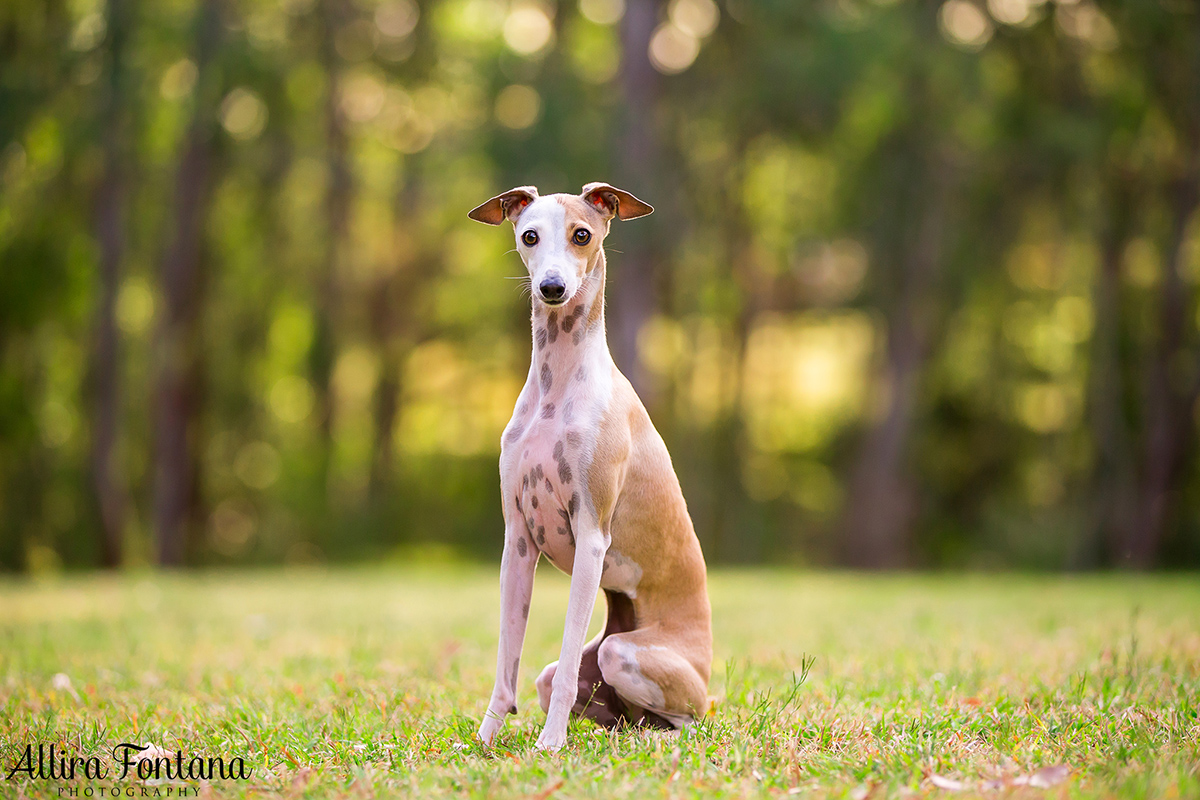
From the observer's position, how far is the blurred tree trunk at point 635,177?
581 inches

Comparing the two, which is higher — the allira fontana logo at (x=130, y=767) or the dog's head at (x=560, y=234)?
the dog's head at (x=560, y=234)

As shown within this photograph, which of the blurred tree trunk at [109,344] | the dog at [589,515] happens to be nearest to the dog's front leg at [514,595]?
the dog at [589,515]

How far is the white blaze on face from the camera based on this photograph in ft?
11.1

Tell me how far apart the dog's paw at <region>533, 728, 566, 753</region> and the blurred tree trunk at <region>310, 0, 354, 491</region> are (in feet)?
50.6

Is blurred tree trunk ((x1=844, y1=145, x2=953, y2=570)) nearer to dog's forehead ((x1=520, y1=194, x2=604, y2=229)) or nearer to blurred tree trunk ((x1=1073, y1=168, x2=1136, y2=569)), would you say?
blurred tree trunk ((x1=1073, y1=168, x2=1136, y2=569))

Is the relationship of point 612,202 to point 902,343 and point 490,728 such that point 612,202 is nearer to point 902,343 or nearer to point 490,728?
point 490,728

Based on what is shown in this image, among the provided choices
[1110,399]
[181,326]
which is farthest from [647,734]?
[181,326]

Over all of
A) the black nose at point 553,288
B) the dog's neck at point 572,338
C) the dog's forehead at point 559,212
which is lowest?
the dog's neck at point 572,338

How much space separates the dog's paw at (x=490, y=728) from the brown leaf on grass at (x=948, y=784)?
57.5 inches

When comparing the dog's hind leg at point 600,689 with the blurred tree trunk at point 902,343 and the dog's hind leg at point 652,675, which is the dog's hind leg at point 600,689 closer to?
the dog's hind leg at point 652,675

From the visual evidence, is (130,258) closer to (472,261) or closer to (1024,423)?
(472,261)

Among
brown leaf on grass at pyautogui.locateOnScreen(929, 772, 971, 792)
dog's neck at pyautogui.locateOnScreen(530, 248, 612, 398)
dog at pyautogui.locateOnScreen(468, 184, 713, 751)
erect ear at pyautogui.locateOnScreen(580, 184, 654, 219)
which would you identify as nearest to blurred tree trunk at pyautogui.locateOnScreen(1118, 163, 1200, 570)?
erect ear at pyautogui.locateOnScreen(580, 184, 654, 219)

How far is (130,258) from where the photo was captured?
17.6 m

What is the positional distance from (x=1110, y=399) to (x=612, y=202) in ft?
46.4
